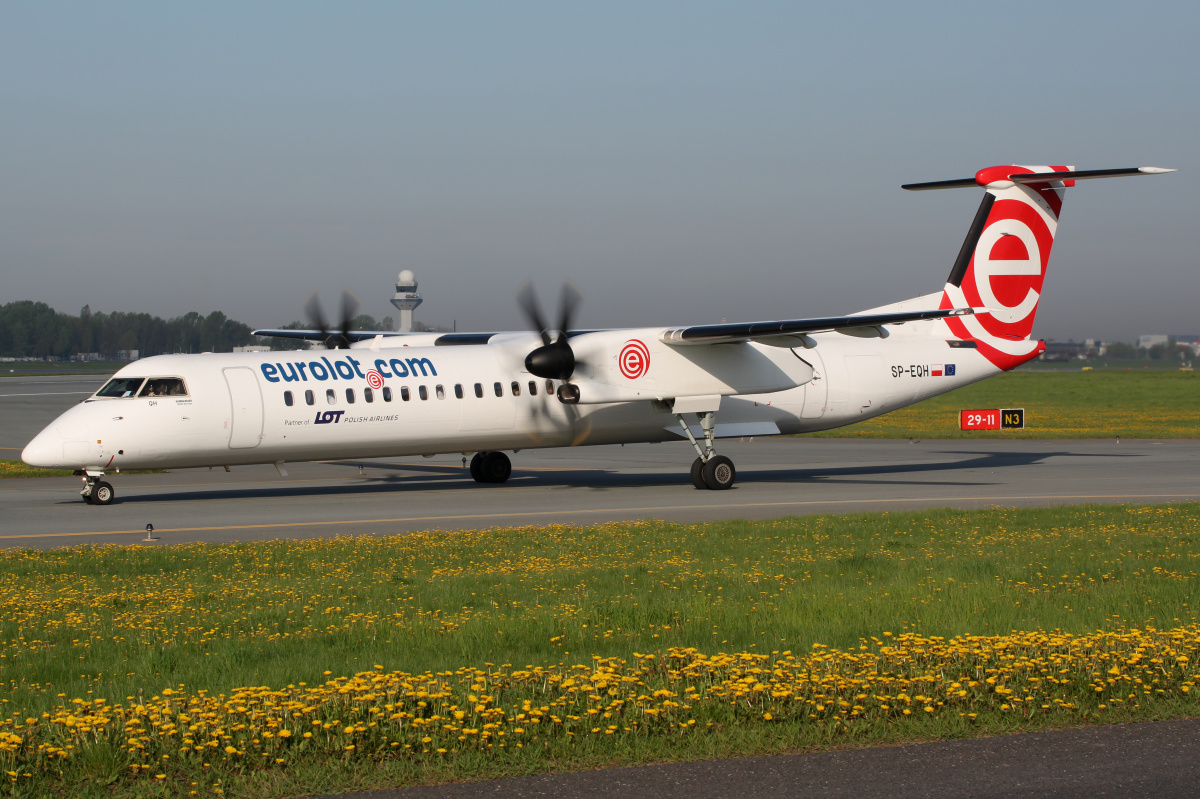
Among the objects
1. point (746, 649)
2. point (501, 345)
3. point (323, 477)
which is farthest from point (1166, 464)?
point (746, 649)

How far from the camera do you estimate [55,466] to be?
20438mm

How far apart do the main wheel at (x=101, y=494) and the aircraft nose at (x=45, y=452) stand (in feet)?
4.11

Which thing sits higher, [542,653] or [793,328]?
[793,328]

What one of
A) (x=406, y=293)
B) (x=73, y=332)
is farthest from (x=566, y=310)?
(x=73, y=332)

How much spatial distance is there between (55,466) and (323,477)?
8.25 m

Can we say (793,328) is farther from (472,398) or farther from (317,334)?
(317,334)

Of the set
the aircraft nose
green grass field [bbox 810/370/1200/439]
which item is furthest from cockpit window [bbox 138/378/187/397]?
green grass field [bbox 810/370/1200/439]

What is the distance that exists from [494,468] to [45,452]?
9.86 meters

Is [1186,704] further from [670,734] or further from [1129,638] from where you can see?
[670,734]

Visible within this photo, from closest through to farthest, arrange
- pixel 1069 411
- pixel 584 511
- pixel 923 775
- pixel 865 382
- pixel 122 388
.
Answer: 1. pixel 923 775
2. pixel 584 511
3. pixel 122 388
4. pixel 865 382
5. pixel 1069 411

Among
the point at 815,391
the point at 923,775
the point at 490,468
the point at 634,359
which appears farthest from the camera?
the point at 815,391

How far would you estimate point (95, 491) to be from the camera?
70.8 ft

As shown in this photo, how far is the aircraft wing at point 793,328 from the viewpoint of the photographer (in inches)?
911

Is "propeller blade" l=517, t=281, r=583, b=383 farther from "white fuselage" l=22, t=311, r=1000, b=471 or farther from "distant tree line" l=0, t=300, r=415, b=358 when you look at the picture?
"distant tree line" l=0, t=300, r=415, b=358
